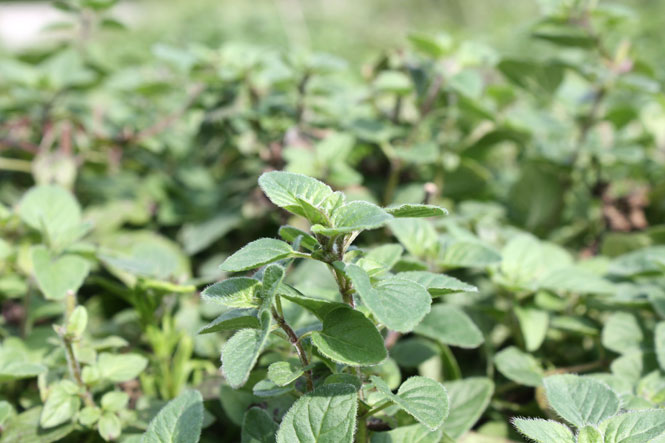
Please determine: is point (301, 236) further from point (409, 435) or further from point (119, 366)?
point (119, 366)

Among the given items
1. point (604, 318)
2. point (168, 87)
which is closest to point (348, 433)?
point (604, 318)

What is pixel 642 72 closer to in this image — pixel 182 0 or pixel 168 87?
pixel 168 87

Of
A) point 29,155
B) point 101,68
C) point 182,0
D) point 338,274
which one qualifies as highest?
point 338,274

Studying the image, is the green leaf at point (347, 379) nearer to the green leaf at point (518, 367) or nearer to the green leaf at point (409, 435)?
the green leaf at point (409, 435)

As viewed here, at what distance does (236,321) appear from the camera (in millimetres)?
777

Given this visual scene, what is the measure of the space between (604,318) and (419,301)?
2.59ft

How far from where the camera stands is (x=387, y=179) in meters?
1.79

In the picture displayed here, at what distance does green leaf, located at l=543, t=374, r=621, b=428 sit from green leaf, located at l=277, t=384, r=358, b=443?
0.30 metres

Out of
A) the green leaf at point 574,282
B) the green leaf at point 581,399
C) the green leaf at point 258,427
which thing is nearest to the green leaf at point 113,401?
the green leaf at point 258,427

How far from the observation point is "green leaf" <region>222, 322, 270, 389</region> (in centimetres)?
→ 67

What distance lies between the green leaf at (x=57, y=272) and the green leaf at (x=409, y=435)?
596 mm

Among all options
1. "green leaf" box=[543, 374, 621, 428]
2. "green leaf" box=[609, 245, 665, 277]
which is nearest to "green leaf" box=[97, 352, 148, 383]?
"green leaf" box=[543, 374, 621, 428]

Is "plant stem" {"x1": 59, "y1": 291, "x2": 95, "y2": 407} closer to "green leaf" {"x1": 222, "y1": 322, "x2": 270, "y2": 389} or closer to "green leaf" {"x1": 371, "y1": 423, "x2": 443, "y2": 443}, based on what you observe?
"green leaf" {"x1": 222, "y1": 322, "x2": 270, "y2": 389}

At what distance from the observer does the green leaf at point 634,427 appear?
76 centimetres
